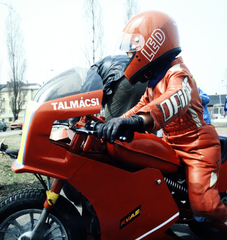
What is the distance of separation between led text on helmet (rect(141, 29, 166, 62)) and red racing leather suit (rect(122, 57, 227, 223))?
0.18 metres

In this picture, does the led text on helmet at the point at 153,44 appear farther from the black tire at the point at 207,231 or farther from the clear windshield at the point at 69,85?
the black tire at the point at 207,231

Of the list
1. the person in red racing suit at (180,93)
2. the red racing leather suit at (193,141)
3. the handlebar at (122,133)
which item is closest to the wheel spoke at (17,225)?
the handlebar at (122,133)

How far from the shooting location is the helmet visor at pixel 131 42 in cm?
170

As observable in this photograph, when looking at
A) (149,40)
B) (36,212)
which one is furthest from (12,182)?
(149,40)

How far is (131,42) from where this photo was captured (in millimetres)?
1730

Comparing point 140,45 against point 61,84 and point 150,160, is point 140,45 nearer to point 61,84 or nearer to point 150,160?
point 61,84

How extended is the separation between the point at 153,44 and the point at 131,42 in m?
0.17

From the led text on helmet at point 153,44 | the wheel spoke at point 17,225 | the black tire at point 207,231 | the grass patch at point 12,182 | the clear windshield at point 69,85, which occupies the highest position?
the led text on helmet at point 153,44

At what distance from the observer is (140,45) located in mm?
1703

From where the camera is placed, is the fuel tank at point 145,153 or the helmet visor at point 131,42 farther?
the helmet visor at point 131,42

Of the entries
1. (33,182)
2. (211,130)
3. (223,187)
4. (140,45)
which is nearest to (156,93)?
(140,45)

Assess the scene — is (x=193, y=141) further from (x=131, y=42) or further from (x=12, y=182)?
(x=12, y=182)

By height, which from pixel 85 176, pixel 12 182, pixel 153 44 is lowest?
pixel 12 182

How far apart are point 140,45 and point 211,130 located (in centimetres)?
86
